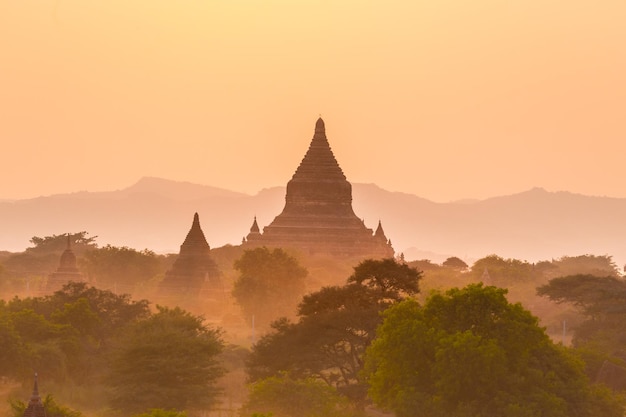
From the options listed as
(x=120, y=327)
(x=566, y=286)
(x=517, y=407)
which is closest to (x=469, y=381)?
(x=517, y=407)

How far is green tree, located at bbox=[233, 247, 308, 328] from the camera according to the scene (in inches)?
Result: 4050

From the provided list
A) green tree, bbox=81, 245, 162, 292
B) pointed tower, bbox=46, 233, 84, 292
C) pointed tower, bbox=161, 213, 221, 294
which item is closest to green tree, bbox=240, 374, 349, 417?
pointed tower, bbox=161, 213, 221, 294

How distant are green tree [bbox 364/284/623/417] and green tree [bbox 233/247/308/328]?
4712 centimetres

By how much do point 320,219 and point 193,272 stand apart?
25.7m

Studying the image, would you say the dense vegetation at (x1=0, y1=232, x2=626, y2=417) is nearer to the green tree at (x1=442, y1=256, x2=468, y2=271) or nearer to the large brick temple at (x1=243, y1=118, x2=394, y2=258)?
the large brick temple at (x1=243, y1=118, x2=394, y2=258)

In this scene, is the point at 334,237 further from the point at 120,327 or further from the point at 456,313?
the point at 456,313

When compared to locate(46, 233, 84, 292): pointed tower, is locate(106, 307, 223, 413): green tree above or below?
below

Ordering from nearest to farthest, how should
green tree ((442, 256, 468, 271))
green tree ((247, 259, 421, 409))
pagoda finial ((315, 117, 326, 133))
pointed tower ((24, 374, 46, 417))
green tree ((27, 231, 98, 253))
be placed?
pointed tower ((24, 374, 46, 417)) < green tree ((247, 259, 421, 409)) < pagoda finial ((315, 117, 326, 133)) < green tree ((442, 256, 468, 271)) < green tree ((27, 231, 98, 253))

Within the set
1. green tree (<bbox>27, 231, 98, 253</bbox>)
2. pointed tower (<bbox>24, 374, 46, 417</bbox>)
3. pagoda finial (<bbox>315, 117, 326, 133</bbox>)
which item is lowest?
pointed tower (<bbox>24, 374, 46, 417</bbox>)

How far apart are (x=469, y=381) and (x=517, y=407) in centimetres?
180

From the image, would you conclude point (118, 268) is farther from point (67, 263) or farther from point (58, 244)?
point (58, 244)

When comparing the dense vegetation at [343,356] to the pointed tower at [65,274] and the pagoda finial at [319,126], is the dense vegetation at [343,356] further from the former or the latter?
the pagoda finial at [319,126]

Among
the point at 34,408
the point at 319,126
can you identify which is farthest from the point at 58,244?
the point at 34,408

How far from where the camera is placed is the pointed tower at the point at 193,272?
402ft
